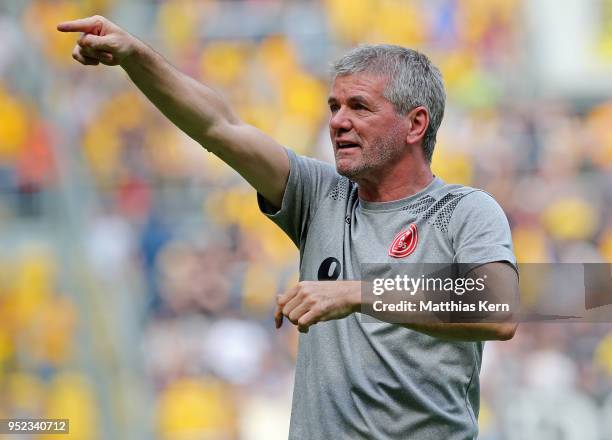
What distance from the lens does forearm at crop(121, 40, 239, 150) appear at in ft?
10.4

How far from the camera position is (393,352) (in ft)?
10.3

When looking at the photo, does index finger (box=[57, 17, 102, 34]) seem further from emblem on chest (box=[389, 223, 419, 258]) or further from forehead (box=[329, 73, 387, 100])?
emblem on chest (box=[389, 223, 419, 258])

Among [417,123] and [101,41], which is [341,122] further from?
[101,41]

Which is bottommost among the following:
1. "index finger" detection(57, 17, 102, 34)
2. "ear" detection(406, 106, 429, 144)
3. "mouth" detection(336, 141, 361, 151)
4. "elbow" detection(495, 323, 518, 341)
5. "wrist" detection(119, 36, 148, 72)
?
"elbow" detection(495, 323, 518, 341)

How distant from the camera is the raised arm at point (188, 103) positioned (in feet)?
10.3

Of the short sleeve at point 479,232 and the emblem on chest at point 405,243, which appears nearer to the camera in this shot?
the short sleeve at point 479,232

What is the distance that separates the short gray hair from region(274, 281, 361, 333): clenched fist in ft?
2.64

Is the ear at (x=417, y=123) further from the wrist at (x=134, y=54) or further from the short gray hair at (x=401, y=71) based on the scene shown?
the wrist at (x=134, y=54)

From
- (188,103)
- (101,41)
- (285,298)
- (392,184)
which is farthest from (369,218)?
(101,41)

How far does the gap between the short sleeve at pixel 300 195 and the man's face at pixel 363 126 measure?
0.45 ft

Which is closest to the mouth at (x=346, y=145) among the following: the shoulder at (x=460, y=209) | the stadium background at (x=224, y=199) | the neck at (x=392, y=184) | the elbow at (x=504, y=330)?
the neck at (x=392, y=184)

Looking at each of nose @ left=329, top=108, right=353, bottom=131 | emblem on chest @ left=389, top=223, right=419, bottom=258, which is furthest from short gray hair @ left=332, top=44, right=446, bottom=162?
emblem on chest @ left=389, top=223, right=419, bottom=258

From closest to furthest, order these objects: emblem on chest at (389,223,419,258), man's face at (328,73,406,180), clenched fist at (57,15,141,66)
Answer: clenched fist at (57,15,141,66), emblem on chest at (389,223,419,258), man's face at (328,73,406,180)

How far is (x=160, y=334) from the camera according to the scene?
7.88m
